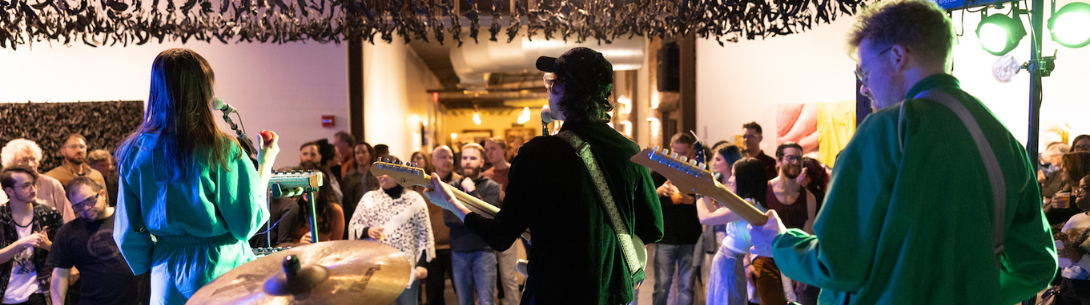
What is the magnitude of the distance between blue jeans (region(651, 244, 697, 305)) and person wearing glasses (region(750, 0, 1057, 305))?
3.61 meters

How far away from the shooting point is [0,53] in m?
7.77

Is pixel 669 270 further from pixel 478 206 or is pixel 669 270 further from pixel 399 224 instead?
pixel 478 206

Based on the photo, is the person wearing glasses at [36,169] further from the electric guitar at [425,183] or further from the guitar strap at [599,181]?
the guitar strap at [599,181]

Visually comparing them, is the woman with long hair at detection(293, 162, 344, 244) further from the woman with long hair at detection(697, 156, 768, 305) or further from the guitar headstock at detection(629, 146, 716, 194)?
the guitar headstock at detection(629, 146, 716, 194)

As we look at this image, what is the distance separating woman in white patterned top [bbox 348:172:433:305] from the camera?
176 inches

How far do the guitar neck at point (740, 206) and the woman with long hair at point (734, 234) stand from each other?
2.10 meters

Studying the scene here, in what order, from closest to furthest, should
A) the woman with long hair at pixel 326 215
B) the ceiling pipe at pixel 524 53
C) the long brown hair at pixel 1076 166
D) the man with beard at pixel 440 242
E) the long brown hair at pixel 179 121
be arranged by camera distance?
the long brown hair at pixel 179 121 < the long brown hair at pixel 1076 166 < the woman with long hair at pixel 326 215 < the man with beard at pixel 440 242 < the ceiling pipe at pixel 524 53

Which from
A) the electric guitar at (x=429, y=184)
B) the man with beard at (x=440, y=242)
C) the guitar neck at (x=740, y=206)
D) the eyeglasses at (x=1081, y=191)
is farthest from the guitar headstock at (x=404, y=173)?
the eyeglasses at (x=1081, y=191)

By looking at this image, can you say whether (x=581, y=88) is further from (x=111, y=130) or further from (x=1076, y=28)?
(x=111, y=130)

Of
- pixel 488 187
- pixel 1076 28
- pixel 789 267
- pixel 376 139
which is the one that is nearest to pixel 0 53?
pixel 376 139

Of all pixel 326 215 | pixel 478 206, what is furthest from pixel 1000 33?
pixel 326 215

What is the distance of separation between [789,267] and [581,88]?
77 centimetres

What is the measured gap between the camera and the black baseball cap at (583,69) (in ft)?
6.20

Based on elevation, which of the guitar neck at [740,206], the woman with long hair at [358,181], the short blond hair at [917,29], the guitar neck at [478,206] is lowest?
the woman with long hair at [358,181]
